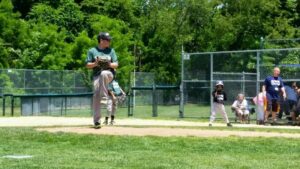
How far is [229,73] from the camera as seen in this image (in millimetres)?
23344

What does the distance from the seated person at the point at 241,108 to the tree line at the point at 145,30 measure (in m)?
16.9

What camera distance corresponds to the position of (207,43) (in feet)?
150

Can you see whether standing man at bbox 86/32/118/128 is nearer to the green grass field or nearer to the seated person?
the green grass field

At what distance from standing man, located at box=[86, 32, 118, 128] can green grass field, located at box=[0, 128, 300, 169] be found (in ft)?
4.34

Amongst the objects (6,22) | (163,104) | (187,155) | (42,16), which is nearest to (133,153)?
(187,155)

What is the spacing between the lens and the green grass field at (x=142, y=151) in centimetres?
742

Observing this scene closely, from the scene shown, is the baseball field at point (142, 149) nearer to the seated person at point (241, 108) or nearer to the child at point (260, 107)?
the child at point (260, 107)

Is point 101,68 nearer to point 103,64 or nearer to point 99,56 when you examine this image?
point 103,64

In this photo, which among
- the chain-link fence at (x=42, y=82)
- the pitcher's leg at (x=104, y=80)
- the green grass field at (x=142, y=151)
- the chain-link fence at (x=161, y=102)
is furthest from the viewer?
the chain-link fence at (x=42, y=82)

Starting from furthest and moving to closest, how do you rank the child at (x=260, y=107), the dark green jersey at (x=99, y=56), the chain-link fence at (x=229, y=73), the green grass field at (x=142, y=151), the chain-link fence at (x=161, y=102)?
the chain-link fence at (x=161, y=102), the chain-link fence at (x=229, y=73), the child at (x=260, y=107), the dark green jersey at (x=99, y=56), the green grass field at (x=142, y=151)

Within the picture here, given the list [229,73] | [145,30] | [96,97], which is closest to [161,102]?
[229,73]

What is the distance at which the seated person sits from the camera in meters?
21.5

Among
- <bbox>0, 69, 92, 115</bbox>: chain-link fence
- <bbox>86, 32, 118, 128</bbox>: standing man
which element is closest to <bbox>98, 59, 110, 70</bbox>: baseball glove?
<bbox>86, 32, 118, 128</bbox>: standing man

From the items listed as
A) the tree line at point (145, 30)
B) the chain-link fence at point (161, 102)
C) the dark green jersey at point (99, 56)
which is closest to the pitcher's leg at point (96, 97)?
the dark green jersey at point (99, 56)
